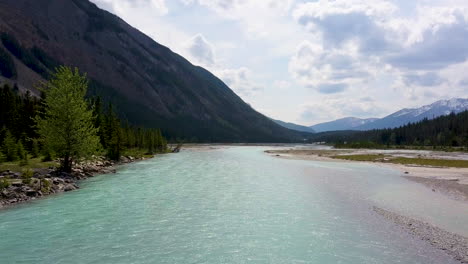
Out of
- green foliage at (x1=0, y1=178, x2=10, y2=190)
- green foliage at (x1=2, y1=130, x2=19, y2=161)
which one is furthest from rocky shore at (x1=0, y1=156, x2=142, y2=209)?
green foliage at (x1=2, y1=130, x2=19, y2=161)

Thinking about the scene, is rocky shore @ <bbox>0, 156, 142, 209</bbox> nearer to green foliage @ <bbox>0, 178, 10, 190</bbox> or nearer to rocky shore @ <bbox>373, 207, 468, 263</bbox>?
green foliage @ <bbox>0, 178, 10, 190</bbox>

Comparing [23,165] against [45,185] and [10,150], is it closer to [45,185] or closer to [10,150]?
[10,150]

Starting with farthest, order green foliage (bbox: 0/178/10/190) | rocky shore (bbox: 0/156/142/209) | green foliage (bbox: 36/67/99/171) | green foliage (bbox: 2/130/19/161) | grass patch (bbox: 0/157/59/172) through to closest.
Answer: green foliage (bbox: 2/130/19/161) < green foliage (bbox: 36/67/99/171) < grass patch (bbox: 0/157/59/172) < green foliage (bbox: 0/178/10/190) < rocky shore (bbox: 0/156/142/209)

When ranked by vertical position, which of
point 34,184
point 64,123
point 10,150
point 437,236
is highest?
point 64,123

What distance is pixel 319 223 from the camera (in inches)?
1082

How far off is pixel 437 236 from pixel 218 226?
15366 mm

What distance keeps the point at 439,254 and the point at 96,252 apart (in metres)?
20.2

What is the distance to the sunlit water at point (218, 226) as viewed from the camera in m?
20.1

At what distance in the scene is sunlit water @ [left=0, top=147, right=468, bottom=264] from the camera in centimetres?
2008

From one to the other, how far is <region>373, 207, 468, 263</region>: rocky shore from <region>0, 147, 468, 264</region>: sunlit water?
2.89ft

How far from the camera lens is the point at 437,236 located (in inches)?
936

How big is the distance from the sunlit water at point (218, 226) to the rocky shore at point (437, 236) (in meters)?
0.88

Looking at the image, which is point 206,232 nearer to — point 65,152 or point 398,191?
point 398,191

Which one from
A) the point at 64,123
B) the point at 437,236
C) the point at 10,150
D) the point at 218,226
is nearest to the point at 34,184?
the point at 64,123
